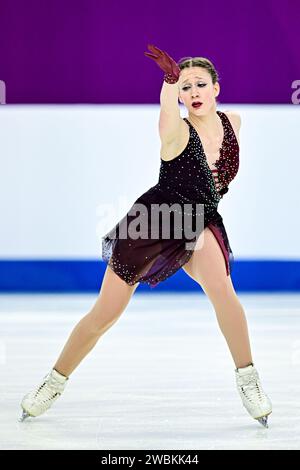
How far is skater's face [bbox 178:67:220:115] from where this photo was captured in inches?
134

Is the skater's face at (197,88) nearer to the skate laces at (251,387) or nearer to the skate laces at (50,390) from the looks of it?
the skate laces at (251,387)

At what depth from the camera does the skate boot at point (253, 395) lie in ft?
10.7

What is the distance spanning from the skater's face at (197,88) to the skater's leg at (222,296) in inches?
16.4

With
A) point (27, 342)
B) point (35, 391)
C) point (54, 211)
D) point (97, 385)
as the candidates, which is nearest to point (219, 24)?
point (54, 211)

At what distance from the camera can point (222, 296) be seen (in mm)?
3250

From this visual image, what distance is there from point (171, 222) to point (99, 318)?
369 mm

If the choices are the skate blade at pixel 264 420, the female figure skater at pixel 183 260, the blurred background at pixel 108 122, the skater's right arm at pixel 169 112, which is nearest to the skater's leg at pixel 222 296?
the female figure skater at pixel 183 260

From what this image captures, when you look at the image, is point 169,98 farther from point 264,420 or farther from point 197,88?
point 264,420

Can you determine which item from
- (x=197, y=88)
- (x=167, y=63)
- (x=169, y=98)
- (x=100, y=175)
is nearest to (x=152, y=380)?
(x=197, y=88)

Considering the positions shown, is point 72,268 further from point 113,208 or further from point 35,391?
point 35,391

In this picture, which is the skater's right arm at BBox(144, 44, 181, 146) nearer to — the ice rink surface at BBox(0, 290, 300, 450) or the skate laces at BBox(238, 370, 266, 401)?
the skate laces at BBox(238, 370, 266, 401)

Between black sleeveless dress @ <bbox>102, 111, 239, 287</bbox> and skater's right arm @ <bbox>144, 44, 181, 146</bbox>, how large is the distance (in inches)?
4.2

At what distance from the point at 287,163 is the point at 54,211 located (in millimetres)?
1780

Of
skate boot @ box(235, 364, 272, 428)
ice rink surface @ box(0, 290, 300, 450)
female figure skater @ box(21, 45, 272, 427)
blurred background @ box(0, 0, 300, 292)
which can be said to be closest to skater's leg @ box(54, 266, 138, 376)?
female figure skater @ box(21, 45, 272, 427)
